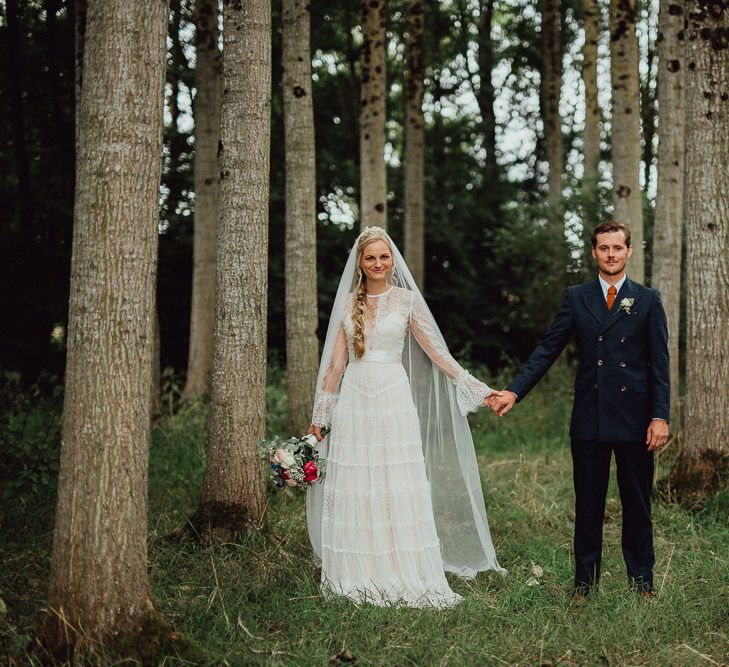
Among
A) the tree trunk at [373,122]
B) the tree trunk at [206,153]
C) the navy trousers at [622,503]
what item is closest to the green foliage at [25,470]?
the navy trousers at [622,503]

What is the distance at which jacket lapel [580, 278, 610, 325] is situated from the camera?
197 inches

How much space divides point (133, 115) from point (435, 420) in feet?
10.2

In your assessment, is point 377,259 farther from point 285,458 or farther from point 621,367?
point 621,367

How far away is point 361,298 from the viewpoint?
556 cm

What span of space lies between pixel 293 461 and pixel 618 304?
2.30m

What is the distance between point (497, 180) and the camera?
22.4 meters

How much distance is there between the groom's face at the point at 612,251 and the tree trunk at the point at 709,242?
7.83ft

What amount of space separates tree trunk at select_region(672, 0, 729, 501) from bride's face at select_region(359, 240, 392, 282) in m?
3.09

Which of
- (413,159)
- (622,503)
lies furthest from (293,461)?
(413,159)

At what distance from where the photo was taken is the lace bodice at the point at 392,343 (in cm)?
549

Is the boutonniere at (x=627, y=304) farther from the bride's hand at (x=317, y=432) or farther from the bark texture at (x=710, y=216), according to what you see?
the bark texture at (x=710, y=216)

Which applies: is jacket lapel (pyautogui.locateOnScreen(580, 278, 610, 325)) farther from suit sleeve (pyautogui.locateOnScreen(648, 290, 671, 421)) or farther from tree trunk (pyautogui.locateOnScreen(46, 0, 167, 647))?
tree trunk (pyautogui.locateOnScreen(46, 0, 167, 647))

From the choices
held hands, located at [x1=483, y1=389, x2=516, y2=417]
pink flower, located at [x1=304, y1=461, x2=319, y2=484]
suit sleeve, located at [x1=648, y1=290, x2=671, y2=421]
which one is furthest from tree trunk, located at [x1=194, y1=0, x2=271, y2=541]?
suit sleeve, located at [x1=648, y1=290, x2=671, y2=421]

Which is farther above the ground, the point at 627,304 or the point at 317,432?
the point at 627,304
